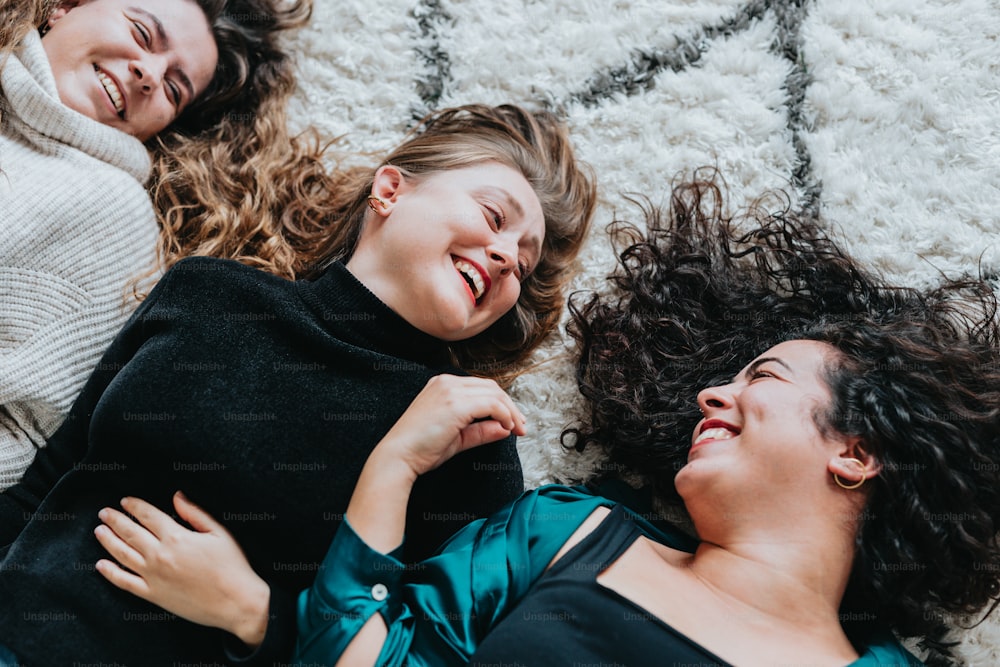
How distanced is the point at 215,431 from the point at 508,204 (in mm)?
689

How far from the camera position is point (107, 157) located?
1768mm

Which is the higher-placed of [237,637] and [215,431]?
[215,431]

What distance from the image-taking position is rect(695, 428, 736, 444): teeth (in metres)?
1.45

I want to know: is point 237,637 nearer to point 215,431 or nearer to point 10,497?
point 215,431

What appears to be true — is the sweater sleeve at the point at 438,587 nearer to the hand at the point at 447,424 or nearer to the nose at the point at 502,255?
the hand at the point at 447,424

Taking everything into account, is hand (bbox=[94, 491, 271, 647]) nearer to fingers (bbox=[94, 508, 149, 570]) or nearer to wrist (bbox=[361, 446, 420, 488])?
fingers (bbox=[94, 508, 149, 570])

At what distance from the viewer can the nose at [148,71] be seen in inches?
69.7

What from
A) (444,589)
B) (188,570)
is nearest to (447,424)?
(444,589)

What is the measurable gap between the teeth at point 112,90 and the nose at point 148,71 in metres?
0.05

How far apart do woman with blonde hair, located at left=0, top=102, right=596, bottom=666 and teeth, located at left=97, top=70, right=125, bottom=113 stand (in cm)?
44

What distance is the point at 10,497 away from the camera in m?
1.55

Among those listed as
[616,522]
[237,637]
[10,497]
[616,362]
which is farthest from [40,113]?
[616,522]

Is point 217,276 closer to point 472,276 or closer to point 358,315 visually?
point 358,315

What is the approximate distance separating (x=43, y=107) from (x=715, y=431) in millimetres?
1457
